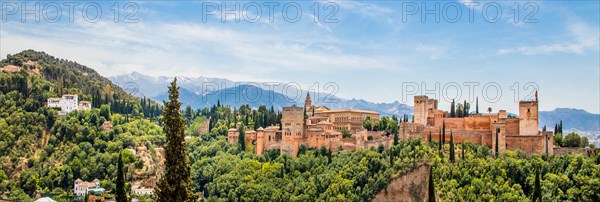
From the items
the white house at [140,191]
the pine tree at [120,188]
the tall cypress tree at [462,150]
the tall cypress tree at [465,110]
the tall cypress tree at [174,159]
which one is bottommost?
the white house at [140,191]

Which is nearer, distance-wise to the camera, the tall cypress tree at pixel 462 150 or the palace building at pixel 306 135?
the tall cypress tree at pixel 462 150

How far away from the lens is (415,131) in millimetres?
46156

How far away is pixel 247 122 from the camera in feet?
210

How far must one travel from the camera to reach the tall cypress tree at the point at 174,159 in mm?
11445

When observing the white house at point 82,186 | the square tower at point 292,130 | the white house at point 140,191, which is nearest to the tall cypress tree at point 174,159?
the square tower at point 292,130

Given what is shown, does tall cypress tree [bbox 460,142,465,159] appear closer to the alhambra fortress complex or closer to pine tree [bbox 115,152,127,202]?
the alhambra fortress complex

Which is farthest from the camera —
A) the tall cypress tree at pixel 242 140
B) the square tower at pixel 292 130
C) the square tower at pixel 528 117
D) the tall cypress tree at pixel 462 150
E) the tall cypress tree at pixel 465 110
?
the tall cypress tree at pixel 242 140

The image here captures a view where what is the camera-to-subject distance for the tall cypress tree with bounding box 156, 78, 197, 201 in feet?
37.6

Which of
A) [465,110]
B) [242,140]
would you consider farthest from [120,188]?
[465,110]

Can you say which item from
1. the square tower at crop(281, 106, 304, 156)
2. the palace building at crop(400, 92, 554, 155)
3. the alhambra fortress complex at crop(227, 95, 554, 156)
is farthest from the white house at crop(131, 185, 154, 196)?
the palace building at crop(400, 92, 554, 155)

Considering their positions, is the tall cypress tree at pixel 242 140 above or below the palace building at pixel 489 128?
below

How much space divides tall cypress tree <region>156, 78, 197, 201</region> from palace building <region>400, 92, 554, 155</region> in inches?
1344

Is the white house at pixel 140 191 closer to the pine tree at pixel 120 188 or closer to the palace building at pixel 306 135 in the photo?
the palace building at pixel 306 135

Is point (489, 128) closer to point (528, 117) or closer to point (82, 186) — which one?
point (528, 117)
